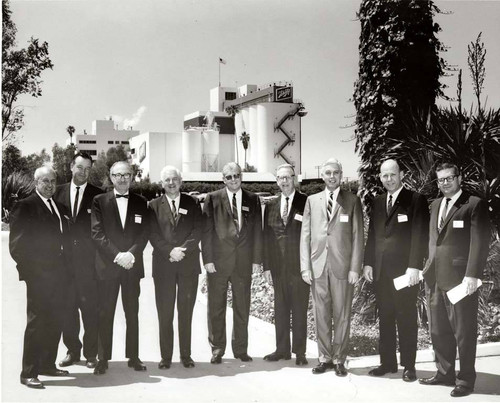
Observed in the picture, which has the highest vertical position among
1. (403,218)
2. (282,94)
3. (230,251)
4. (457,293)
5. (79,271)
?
(282,94)

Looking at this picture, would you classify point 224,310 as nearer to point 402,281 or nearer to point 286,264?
point 286,264

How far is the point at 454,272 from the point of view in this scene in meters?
4.34

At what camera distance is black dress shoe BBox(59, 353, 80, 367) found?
4809 millimetres

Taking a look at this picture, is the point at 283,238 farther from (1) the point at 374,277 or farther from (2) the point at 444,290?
(2) the point at 444,290

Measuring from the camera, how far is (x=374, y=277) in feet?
15.6

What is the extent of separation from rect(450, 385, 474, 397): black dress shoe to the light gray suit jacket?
1158 mm

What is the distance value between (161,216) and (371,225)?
184 centimetres

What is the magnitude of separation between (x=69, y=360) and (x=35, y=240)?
45.6 inches

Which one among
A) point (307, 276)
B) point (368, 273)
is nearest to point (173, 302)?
point (307, 276)

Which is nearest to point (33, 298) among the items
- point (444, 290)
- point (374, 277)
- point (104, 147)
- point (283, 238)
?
point (283, 238)

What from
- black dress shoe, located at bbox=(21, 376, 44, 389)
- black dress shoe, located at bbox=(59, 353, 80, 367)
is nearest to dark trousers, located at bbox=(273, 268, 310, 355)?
black dress shoe, located at bbox=(59, 353, 80, 367)

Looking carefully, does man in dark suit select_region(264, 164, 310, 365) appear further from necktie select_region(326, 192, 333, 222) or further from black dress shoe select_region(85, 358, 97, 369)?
black dress shoe select_region(85, 358, 97, 369)

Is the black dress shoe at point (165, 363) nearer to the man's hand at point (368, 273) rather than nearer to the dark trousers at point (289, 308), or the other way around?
the dark trousers at point (289, 308)

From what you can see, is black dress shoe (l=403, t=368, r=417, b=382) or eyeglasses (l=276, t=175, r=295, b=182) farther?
eyeglasses (l=276, t=175, r=295, b=182)
